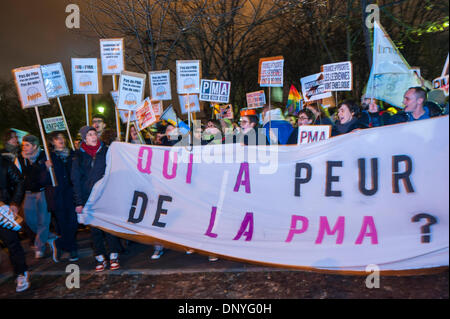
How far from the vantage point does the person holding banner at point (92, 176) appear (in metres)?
4.35

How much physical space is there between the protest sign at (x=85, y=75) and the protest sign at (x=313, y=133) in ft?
12.6

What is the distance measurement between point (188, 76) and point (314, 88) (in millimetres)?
2899

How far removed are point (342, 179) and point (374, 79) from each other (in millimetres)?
3427

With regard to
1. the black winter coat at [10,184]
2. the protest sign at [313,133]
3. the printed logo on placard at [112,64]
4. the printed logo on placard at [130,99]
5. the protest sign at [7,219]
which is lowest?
the protest sign at [7,219]

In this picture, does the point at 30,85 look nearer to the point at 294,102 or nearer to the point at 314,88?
the point at 314,88

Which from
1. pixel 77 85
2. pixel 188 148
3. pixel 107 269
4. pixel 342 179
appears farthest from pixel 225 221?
pixel 77 85

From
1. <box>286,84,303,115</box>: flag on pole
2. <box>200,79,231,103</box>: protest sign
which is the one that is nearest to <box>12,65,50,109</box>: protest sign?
<box>200,79,231,103</box>: protest sign

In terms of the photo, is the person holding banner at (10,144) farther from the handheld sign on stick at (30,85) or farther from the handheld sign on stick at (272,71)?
the handheld sign on stick at (272,71)

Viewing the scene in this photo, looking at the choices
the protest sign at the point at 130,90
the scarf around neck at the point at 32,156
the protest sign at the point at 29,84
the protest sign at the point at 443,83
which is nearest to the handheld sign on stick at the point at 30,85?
the protest sign at the point at 29,84

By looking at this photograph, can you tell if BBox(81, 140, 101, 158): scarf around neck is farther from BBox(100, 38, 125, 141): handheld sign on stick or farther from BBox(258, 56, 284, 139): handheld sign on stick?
BBox(258, 56, 284, 139): handheld sign on stick

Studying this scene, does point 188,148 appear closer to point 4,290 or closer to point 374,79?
point 4,290

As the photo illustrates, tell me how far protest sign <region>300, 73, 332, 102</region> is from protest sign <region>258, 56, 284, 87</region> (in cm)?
90

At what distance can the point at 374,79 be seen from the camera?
20.1 ft
